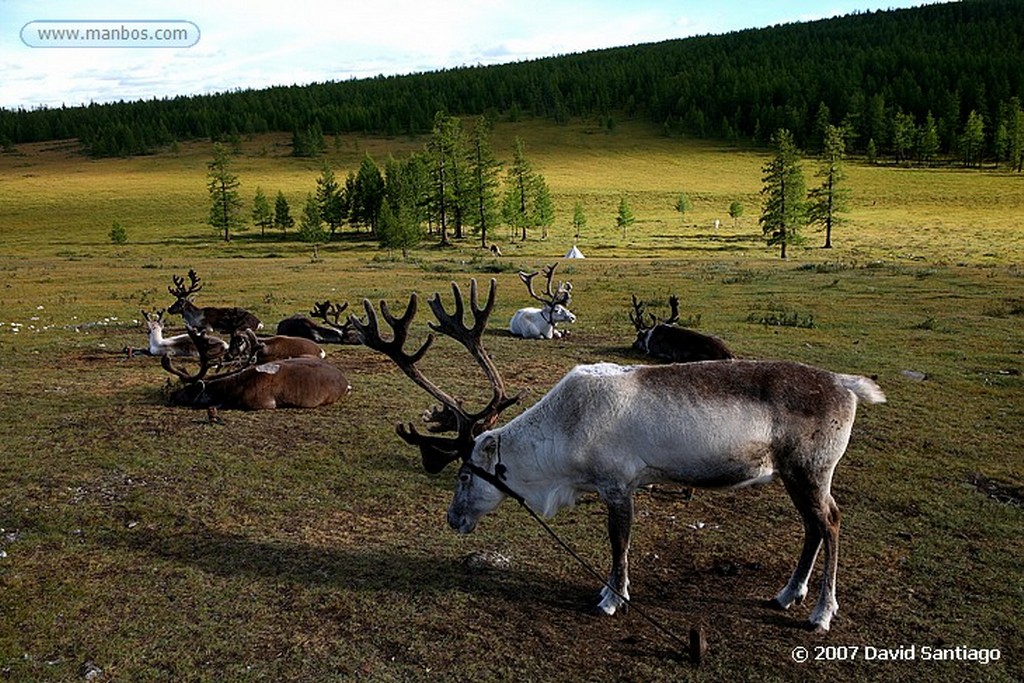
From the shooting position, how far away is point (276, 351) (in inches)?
618

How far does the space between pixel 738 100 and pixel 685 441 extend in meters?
145

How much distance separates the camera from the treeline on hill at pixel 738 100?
11875cm

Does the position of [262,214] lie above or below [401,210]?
below

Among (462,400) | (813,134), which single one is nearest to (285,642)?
(462,400)

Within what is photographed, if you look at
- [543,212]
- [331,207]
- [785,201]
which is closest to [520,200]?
[543,212]

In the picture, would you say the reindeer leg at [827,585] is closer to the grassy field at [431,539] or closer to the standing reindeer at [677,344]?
the grassy field at [431,539]

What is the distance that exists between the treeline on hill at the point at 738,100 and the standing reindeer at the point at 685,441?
371 ft

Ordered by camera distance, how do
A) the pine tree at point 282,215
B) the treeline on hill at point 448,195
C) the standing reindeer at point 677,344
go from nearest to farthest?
1. the standing reindeer at point 677,344
2. the treeline on hill at point 448,195
3. the pine tree at point 282,215

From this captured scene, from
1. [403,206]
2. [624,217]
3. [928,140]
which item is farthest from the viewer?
[928,140]

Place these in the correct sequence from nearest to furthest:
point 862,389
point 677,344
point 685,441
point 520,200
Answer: point 685,441, point 862,389, point 677,344, point 520,200

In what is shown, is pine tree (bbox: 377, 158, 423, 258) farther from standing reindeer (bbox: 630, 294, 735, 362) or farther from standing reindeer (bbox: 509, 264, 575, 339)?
standing reindeer (bbox: 630, 294, 735, 362)

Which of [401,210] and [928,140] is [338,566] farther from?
[928,140]

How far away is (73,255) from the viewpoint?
59.1 meters

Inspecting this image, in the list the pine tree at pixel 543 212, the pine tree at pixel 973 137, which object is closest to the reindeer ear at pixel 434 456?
the pine tree at pixel 543 212
